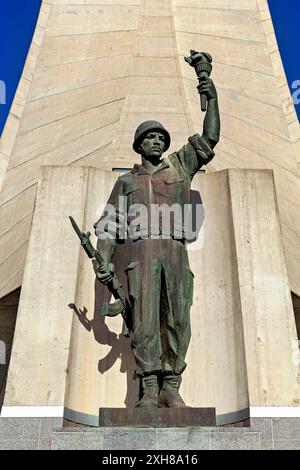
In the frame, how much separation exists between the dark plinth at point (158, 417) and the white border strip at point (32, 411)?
0.63 metres

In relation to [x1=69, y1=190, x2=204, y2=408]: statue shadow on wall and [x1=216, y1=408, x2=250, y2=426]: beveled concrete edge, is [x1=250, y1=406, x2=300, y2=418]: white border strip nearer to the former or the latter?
[x1=216, y1=408, x2=250, y2=426]: beveled concrete edge

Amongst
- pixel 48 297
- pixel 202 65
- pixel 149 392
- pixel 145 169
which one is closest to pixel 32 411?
pixel 149 392

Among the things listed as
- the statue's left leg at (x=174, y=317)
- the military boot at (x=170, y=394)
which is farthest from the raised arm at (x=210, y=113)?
the military boot at (x=170, y=394)

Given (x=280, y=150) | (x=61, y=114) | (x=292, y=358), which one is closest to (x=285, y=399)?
(x=292, y=358)

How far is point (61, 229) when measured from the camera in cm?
768

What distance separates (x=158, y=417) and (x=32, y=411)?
1213mm

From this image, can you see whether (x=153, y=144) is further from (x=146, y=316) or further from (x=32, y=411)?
(x=32, y=411)

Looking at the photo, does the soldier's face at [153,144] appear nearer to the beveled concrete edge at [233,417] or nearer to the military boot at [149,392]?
the military boot at [149,392]

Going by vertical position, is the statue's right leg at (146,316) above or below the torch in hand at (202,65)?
below

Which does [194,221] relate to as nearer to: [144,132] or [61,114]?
[144,132]

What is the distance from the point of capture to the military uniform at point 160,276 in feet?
20.9

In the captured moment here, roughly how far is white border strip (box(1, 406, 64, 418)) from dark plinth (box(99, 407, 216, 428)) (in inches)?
24.8

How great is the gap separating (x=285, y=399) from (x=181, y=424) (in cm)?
125
